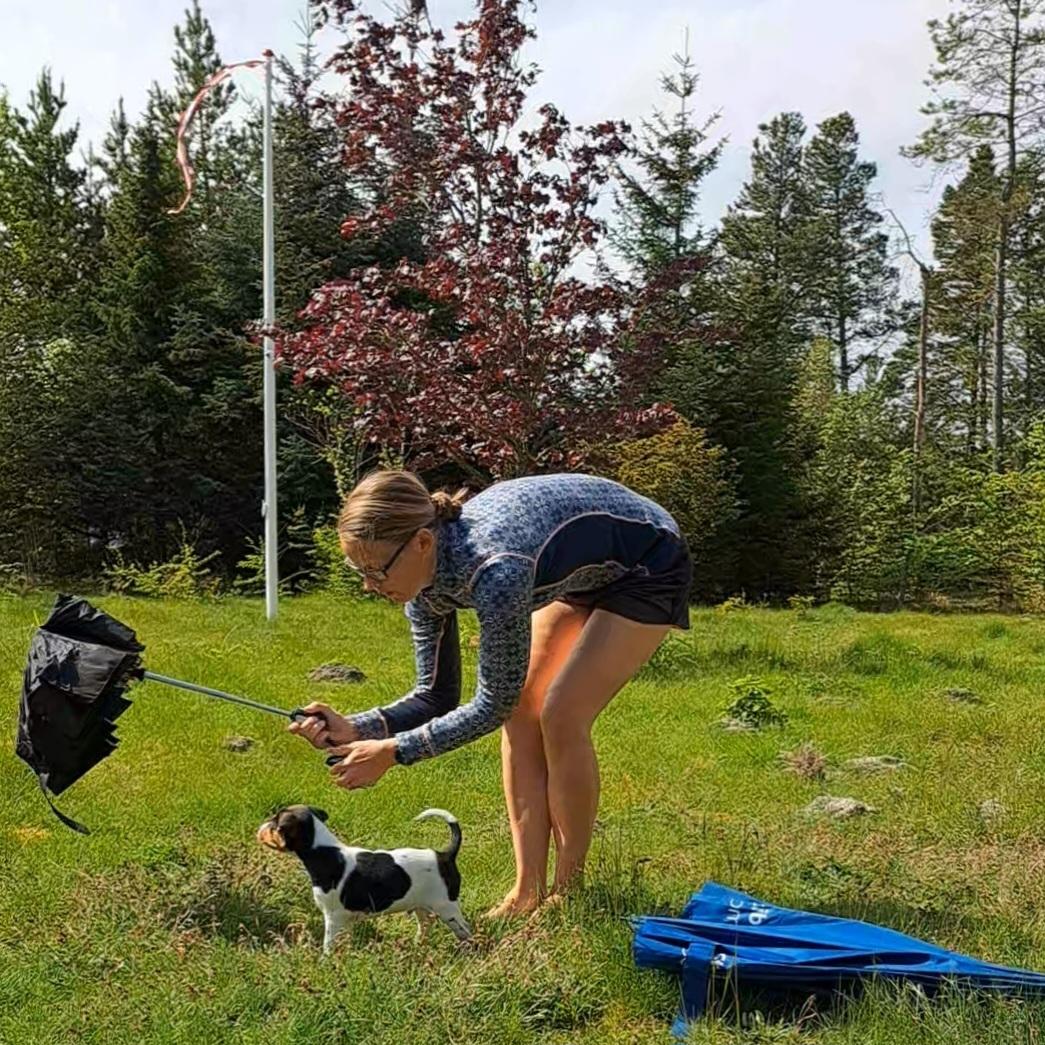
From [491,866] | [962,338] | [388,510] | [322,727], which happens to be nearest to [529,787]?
[322,727]

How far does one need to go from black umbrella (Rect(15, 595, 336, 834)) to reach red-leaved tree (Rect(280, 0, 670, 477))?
584 centimetres

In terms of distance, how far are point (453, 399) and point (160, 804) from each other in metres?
4.68

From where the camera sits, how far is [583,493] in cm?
321

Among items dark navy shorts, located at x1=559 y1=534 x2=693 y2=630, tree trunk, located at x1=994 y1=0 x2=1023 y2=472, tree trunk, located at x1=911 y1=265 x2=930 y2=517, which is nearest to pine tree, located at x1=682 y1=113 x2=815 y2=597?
tree trunk, located at x1=911 y1=265 x2=930 y2=517

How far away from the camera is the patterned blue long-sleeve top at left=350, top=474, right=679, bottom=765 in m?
2.93

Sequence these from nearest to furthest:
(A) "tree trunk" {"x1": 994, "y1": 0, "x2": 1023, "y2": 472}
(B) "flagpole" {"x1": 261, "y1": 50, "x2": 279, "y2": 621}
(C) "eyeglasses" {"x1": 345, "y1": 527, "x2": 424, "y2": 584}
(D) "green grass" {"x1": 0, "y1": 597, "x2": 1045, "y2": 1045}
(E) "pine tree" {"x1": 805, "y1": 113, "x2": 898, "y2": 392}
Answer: (D) "green grass" {"x1": 0, "y1": 597, "x2": 1045, "y2": 1045} < (C) "eyeglasses" {"x1": 345, "y1": 527, "x2": 424, "y2": 584} < (B) "flagpole" {"x1": 261, "y1": 50, "x2": 279, "y2": 621} < (A) "tree trunk" {"x1": 994, "y1": 0, "x2": 1023, "y2": 472} < (E) "pine tree" {"x1": 805, "y1": 113, "x2": 898, "y2": 392}

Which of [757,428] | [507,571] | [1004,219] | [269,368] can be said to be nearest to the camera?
[507,571]

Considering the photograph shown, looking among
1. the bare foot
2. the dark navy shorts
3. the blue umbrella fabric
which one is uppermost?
the dark navy shorts

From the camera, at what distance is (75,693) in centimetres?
308

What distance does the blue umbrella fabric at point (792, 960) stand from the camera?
2.83 metres

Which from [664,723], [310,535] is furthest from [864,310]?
[664,723]

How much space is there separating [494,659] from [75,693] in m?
1.13

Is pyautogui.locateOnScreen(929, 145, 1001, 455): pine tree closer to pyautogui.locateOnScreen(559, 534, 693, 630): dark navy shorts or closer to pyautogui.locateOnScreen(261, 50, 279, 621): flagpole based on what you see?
pyautogui.locateOnScreen(261, 50, 279, 621): flagpole

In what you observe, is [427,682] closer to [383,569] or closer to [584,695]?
[584,695]
